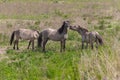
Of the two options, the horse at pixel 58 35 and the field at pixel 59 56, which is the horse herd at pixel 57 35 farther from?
the field at pixel 59 56

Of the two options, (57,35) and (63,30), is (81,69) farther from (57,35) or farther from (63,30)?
(57,35)

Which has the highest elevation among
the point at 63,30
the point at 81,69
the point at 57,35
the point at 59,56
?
the point at 81,69


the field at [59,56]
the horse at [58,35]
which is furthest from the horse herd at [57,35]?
the field at [59,56]

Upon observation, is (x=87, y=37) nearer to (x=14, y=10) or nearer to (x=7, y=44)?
(x=7, y=44)

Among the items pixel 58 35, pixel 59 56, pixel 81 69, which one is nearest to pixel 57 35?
pixel 58 35

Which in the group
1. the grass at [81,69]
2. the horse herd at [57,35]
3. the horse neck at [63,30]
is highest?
the grass at [81,69]

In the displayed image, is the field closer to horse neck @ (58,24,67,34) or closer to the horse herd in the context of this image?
the horse herd

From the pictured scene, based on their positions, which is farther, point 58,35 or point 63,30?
point 58,35

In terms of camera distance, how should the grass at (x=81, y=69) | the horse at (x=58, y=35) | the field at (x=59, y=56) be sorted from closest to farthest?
the grass at (x=81, y=69)
the field at (x=59, y=56)
the horse at (x=58, y=35)

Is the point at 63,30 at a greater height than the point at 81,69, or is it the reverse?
the point at 81,69

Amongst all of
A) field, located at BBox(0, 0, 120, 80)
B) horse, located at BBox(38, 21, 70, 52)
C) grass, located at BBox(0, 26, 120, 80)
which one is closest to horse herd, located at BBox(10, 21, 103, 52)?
horse, located at BBox(38, 21, 70, 52)

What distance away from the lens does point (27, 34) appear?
1623 cm

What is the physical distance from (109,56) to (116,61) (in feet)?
1.33

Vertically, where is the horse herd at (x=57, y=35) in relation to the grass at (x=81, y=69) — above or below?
below
